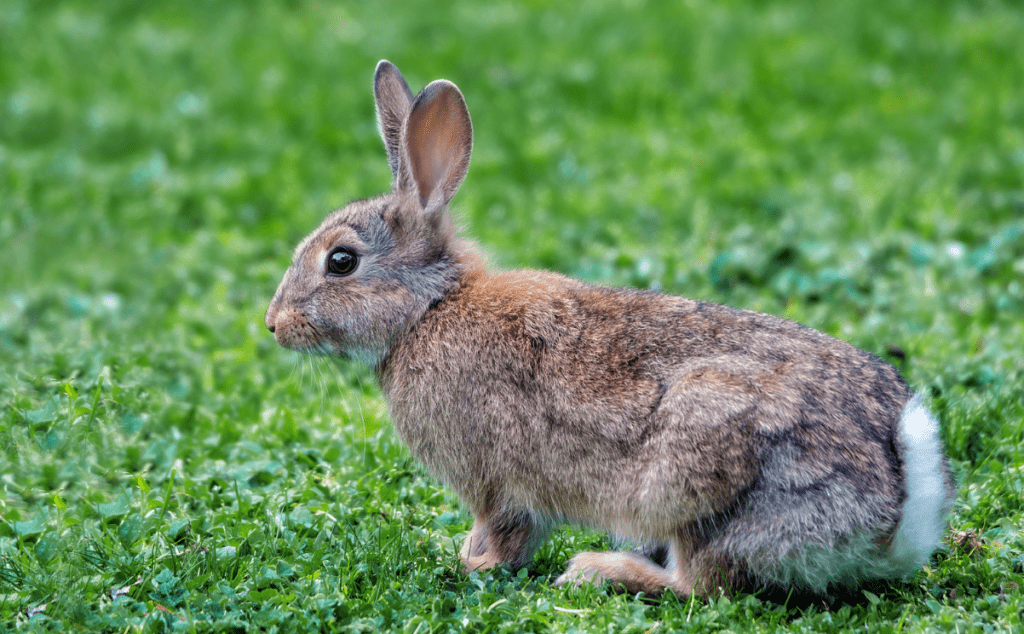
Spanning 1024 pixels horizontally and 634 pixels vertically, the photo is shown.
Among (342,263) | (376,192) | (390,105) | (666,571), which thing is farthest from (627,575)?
(376,192)

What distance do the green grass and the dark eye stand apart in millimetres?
963

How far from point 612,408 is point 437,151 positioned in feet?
5.19

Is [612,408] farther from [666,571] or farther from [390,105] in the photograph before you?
[390,105]

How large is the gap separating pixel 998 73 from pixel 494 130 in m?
4.94

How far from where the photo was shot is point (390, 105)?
5.38 metres

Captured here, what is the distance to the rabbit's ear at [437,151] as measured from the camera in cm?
500

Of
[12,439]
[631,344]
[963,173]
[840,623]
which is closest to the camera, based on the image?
[840,623]

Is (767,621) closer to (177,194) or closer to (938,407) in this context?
(938,407)

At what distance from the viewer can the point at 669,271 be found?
23.1 ft

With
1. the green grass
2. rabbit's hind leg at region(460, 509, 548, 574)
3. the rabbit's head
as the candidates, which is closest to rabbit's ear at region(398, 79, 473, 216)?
the rabbit's head

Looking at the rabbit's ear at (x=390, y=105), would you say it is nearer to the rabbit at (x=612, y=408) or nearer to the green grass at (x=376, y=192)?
the rabbit at (x=612, y=408)

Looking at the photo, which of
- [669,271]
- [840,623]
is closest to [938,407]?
[840,623]

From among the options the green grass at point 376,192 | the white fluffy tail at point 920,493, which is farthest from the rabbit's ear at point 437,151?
the white fluffy tail at point 920,493

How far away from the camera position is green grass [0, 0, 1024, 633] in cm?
429
